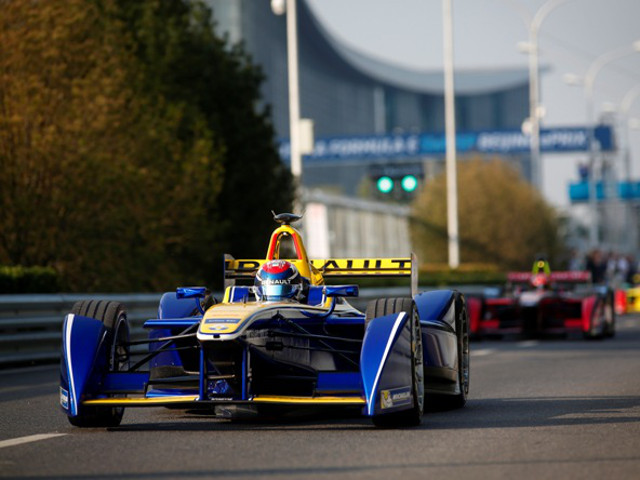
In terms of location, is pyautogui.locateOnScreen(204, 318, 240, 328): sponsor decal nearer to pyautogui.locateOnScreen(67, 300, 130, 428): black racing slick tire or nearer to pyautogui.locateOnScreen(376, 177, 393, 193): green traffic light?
pyautogui.locateOnScreen(67, 300, 130, 428): black racing slick tire

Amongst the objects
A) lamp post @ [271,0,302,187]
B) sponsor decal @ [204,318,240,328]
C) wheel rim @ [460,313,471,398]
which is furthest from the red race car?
sponsor decal @ [204,318,240,328]

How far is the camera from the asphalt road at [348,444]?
307 inches

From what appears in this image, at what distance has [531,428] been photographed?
1006 centimetres

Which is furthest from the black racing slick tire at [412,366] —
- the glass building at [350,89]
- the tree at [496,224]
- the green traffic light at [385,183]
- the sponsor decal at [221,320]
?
the glass building at [350,89]

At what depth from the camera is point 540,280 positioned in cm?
2595

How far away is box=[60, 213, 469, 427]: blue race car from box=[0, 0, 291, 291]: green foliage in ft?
41.3

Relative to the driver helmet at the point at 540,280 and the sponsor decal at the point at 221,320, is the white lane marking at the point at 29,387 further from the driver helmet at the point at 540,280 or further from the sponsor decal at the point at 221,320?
the driver helmet at the point at 540,280

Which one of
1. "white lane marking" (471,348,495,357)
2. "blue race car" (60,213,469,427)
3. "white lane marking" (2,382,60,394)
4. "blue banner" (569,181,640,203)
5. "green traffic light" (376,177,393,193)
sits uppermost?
"blue banner" (569,181,640,203)

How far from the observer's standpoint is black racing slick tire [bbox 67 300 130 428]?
9.98m

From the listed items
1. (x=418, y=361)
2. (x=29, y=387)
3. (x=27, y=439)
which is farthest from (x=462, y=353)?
(x=29, y=387)

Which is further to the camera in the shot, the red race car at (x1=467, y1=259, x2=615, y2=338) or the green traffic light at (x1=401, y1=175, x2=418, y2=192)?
the green traffic light at (x1=401, y1=175, x2=418, y2=192)

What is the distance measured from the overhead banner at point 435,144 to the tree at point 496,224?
30.4ft

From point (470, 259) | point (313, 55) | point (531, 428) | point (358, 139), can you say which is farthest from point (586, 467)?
point (313, 55)

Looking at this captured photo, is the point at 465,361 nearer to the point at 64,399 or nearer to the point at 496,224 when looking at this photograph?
the point at 64,399
